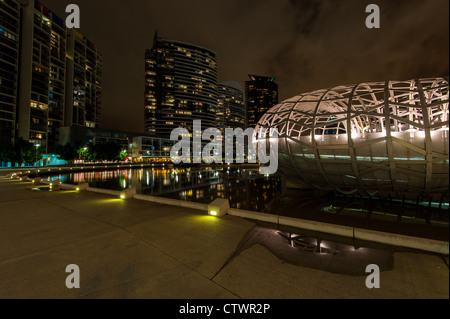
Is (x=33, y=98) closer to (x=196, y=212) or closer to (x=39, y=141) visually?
(x=39, y=141)

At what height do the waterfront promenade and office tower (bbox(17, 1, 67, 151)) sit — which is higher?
office tower (bbox(17, 1, 67, 151))

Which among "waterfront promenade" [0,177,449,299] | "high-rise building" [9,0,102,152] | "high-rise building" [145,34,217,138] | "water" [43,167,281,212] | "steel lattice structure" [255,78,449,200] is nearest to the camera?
"waterfront promenade" [0,177,449,299]

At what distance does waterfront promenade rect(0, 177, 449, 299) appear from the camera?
3488 millimetres

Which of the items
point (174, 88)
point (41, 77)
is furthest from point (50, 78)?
point (174, 88)

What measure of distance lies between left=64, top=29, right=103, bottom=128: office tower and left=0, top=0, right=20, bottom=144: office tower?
22.9 meters

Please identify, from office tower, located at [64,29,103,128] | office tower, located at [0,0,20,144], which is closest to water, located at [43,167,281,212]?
office tower, located at [0,0,20,144]

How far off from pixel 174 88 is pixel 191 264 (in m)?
153

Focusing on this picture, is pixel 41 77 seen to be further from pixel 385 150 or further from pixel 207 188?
pixel 385 150

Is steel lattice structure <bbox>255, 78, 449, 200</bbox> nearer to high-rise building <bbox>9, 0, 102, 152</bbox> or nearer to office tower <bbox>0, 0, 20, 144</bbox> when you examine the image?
office tower <bbox>0, 0, 20, 144</bbox>

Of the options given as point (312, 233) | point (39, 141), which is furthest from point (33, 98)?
point (312, 233)

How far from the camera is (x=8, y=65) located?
62469 millimetres

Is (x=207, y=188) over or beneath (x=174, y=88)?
beneath

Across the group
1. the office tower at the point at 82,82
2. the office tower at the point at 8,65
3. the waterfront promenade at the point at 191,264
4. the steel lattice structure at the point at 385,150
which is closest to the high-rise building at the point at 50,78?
the office tower at the point at 82,82
